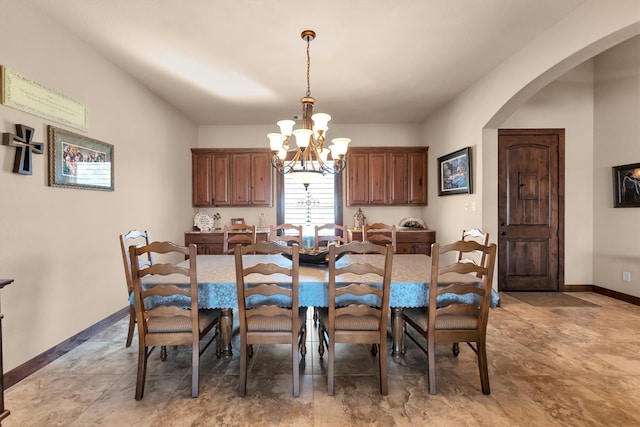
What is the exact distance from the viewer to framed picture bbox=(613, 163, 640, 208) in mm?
3742

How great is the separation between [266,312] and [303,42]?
2413 millimetres

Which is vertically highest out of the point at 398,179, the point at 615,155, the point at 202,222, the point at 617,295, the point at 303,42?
the point at 303,42

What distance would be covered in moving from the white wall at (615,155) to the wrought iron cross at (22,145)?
6117 millimetres

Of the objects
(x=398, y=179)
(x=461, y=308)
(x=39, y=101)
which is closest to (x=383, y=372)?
(x=461, y=308)

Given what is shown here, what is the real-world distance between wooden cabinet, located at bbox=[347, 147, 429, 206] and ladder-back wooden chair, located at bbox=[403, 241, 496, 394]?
3395 millimetres

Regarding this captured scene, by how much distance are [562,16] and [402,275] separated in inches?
101

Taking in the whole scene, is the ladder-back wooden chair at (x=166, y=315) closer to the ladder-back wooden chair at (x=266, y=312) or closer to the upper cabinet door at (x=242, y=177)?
the ladder-back wooden chair at (x=266, y=312)

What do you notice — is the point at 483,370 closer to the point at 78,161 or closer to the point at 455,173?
the point at 455,173

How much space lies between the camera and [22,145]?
2271 mm

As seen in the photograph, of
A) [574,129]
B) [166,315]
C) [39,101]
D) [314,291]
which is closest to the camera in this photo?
[166,315]

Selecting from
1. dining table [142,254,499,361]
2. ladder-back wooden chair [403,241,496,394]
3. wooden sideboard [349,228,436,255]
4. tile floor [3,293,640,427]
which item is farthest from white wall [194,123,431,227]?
ladder-back wooden chair [403,241,496,394]

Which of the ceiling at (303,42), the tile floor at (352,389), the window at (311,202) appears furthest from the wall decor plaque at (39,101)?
the window at (311,202)

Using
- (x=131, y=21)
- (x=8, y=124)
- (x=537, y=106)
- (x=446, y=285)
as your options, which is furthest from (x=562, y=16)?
(x=8, y=124)

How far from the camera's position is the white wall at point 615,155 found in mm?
3797
